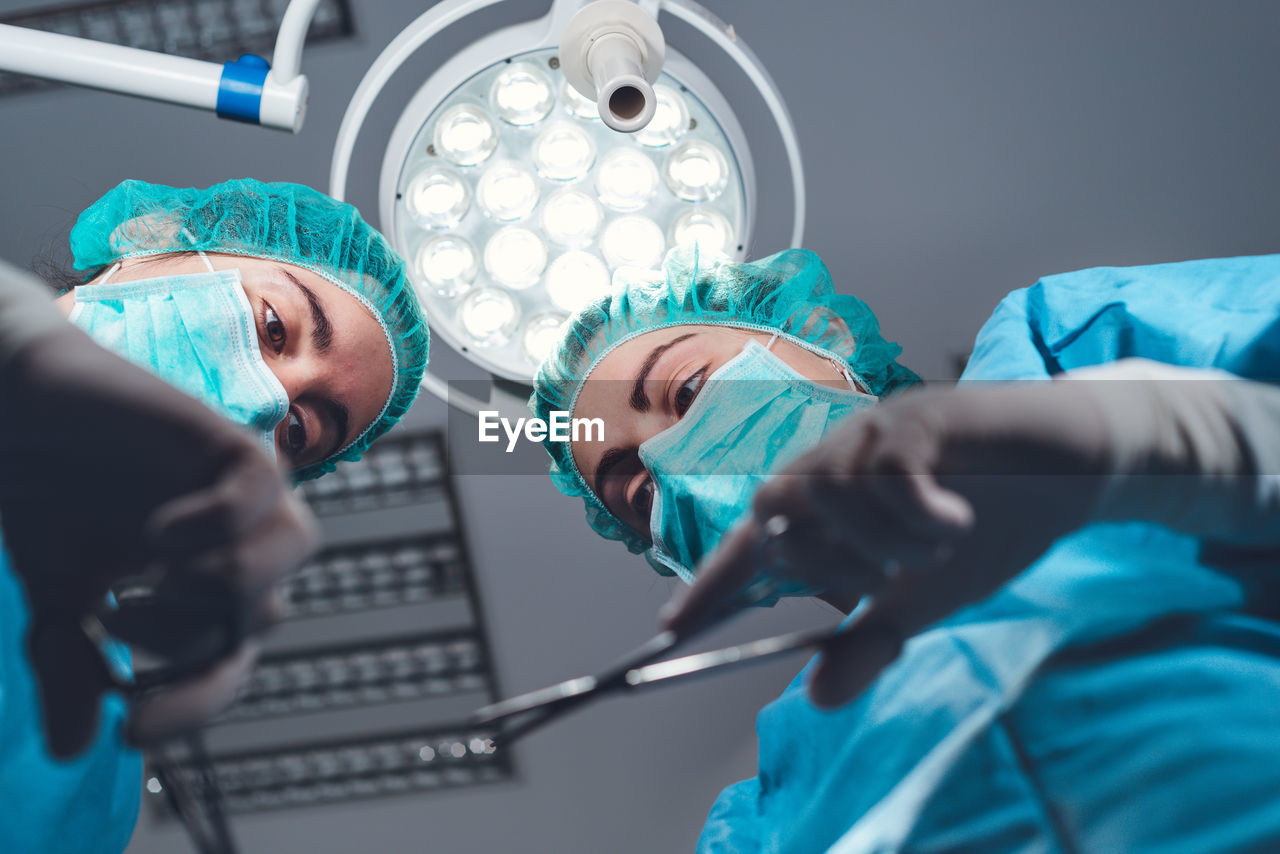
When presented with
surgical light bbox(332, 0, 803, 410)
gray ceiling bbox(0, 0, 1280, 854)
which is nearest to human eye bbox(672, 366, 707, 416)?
surgical light bbox(332, 0, 803, 410)

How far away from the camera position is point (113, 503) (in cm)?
47

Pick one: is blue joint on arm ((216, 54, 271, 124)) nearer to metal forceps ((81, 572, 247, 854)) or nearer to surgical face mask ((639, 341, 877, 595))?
surgical face mask ((639, 341, 877, 595))

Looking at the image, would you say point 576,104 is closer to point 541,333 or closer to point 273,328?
point 541,333

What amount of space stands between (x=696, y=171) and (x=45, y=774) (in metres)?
1.14

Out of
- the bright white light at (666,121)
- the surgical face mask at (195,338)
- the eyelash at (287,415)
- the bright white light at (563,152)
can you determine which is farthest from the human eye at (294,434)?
the bright white light at (666,121)

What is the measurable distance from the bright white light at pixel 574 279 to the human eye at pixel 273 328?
1.58ft

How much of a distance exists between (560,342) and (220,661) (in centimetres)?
104

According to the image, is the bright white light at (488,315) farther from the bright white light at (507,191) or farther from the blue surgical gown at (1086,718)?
the blue surgical gown at (1086,718)

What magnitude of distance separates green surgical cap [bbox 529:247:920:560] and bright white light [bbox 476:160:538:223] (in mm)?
194

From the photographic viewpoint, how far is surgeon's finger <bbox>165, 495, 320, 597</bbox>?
452mm

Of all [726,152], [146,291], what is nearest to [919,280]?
[726,152]

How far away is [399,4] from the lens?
1.56 meters

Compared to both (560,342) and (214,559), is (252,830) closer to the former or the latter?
(560,342)

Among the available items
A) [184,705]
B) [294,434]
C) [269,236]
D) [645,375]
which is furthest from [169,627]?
[269,236]
